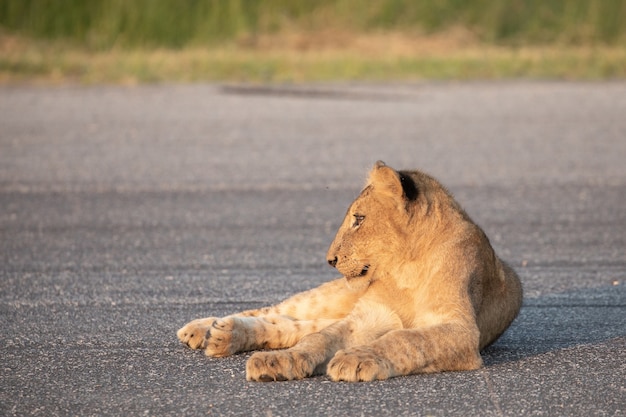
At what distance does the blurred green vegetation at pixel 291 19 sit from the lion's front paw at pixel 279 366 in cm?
1560

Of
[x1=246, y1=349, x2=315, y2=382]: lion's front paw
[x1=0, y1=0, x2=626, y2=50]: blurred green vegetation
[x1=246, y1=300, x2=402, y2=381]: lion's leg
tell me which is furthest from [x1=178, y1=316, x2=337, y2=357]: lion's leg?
[x1=0, y1=0, x2=626, y2=50]: blurred green vegetation

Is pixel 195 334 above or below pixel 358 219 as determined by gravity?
below

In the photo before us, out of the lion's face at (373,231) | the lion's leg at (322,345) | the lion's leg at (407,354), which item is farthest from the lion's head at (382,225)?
the lion's leg at (407,354)

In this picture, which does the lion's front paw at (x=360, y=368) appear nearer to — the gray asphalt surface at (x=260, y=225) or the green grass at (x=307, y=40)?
the gray asphalt surface at (x=260, y=225)

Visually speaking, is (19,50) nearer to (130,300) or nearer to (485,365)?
(130,300)

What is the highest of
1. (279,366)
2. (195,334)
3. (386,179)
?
(386,179)

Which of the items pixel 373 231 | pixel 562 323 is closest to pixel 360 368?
pixel 373 231

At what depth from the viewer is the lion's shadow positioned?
586cm

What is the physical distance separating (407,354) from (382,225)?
0.76m

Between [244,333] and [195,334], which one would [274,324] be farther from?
[195,334]

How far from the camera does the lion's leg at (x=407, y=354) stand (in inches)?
199

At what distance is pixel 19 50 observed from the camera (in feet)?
64.5

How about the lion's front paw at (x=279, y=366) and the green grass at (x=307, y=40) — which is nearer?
the lion's front paw at (x=279, y=366)

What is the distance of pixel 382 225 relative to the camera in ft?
18.4
